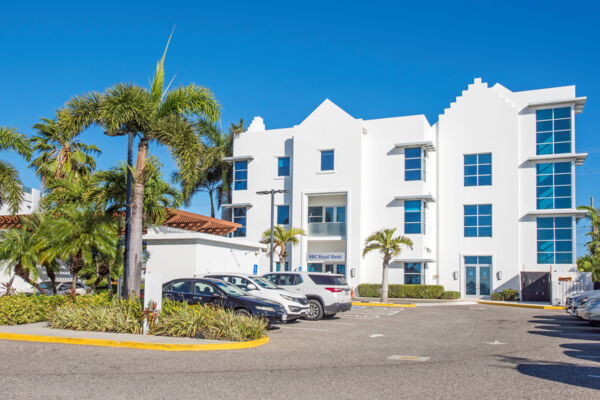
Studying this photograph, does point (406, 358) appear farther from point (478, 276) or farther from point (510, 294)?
point (478, 276)

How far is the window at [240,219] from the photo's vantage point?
4316cm

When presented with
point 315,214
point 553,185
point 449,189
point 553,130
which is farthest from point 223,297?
point 553,130

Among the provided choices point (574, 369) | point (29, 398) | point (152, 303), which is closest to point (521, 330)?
point (574, 369)

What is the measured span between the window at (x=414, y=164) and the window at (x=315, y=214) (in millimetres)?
6211

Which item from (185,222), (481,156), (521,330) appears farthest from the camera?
(481,156)

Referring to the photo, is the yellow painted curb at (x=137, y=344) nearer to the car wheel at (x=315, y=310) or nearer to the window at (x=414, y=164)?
the car wheel at (x=315, y=310)

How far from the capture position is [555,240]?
37312mm

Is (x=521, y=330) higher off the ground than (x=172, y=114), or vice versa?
(x=172, y=114)

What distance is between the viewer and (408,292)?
121ft

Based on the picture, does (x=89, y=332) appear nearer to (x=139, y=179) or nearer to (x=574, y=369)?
(x=139, y=179)

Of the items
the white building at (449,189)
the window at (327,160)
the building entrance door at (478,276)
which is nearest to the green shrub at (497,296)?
the white building at (449,189)

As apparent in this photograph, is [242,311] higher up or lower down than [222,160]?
Result: lower down

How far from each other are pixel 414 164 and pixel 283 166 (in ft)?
30.9

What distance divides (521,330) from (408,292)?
18.9 meters
